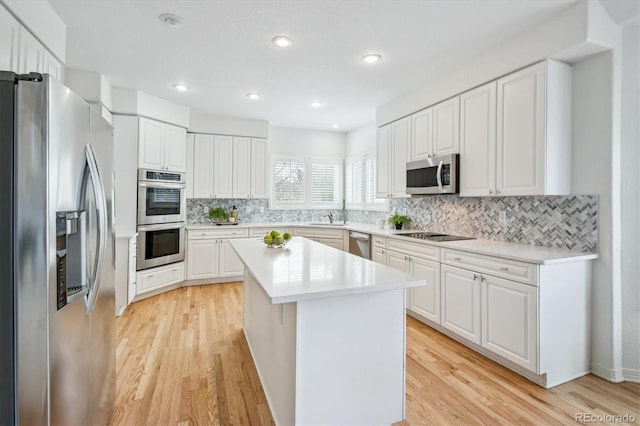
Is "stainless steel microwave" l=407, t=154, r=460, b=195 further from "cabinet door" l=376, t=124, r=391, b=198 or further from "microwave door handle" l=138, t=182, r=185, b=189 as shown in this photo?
"microwave door handle" l=138, t=182, r=185, b=189

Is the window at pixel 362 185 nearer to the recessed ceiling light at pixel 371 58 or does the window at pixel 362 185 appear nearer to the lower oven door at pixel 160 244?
the recessed ceiling light at pixel 371 58

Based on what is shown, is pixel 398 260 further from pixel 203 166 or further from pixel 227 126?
pixel 227 126

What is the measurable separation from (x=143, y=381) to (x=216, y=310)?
1.56 meters

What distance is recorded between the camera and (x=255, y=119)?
5.46 metres

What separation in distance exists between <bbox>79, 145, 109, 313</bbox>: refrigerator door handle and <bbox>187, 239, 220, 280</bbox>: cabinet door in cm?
340

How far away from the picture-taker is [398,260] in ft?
12.2

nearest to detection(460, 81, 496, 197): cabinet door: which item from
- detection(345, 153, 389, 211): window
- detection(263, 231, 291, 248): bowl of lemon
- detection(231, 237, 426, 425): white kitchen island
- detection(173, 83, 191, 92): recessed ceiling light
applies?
detection(231, 237, 426, 425): white kitchen island

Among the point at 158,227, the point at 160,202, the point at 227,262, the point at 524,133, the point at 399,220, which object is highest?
the point at 524,133

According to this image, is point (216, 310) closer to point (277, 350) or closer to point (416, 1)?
point (277, 350)

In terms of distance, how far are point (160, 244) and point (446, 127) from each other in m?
3.85

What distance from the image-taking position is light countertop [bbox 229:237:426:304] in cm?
152

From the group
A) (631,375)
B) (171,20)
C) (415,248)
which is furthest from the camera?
(415,248)

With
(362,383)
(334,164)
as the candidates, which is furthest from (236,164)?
(362,383)

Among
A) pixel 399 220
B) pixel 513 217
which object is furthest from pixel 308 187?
pixel 513 217
